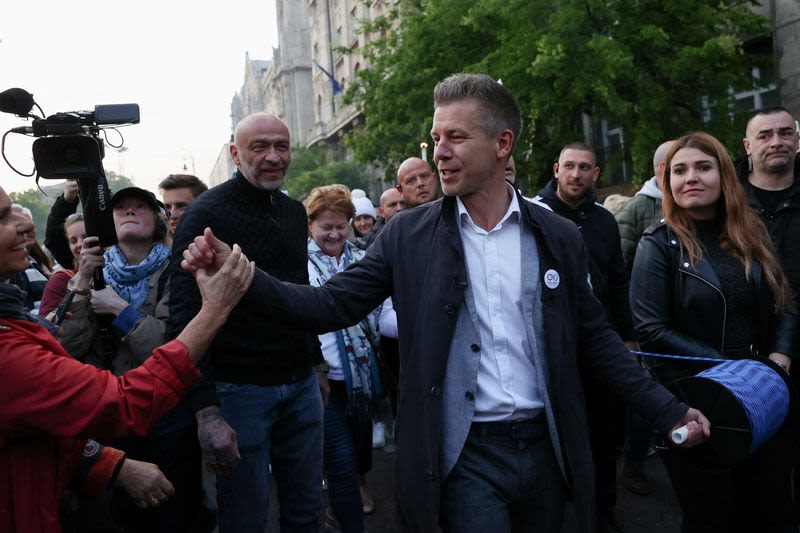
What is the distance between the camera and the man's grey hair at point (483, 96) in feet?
7.47

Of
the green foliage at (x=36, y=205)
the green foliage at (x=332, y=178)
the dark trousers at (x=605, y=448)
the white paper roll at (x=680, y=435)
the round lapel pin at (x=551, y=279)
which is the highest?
the green foliage at (x=36, y=205)

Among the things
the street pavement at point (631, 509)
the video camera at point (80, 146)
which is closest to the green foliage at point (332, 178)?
the street pavement at point (631, 509)

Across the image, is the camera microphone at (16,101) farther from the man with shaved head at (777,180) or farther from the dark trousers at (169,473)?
the man with shaved head at (777,180)

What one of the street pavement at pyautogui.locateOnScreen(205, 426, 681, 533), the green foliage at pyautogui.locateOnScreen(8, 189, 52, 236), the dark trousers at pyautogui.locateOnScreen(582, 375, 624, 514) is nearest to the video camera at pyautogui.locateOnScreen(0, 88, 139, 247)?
the street pavement at pyautogui.locateOnScreen(205, 426, 681, 533)

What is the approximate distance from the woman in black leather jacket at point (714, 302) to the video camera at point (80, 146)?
8.65 ft

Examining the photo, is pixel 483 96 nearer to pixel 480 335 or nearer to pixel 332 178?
pixel 480 335

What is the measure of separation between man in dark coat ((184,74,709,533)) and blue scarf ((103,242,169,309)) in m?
1.55

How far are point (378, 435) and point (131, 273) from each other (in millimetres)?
3384

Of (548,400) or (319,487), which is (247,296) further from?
(319,487)

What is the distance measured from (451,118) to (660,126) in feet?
37.7

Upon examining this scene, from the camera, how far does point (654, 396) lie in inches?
92.8

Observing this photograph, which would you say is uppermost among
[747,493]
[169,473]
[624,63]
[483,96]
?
[624,63]

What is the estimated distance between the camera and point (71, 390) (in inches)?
75.0

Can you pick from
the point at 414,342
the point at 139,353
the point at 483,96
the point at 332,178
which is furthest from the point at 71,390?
the point at 332,178
